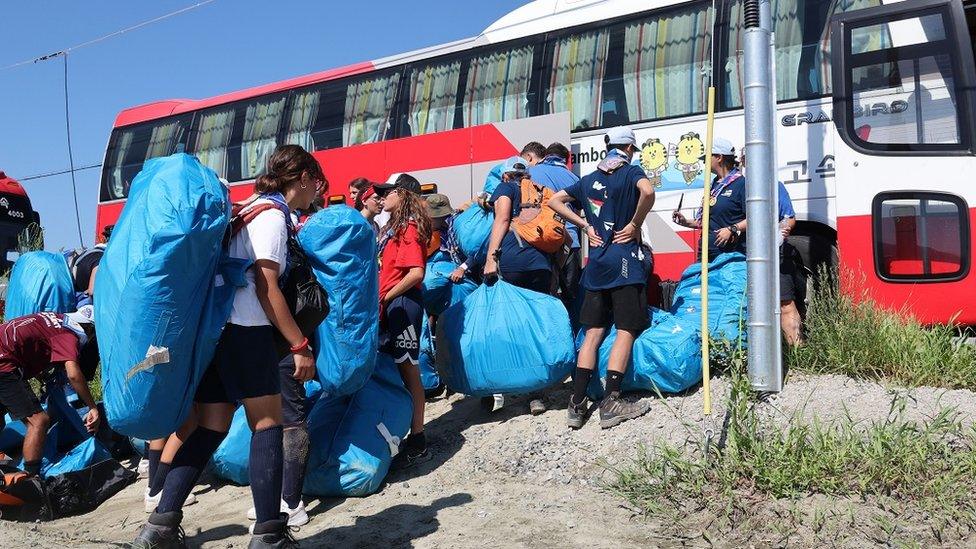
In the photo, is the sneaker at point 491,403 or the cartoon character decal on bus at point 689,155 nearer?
the sneaker at point 491,403

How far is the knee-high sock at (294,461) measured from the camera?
176 inches

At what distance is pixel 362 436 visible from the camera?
509 centimetres

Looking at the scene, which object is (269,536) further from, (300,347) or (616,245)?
(616,245)

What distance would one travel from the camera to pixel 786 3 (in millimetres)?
7766

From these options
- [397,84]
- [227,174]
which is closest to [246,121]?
[227,174]

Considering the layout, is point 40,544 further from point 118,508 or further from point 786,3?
point 786,3

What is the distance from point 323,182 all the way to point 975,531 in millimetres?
3295

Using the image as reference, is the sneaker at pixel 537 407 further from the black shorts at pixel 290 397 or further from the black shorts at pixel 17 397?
the black shorts at pixel 17 397

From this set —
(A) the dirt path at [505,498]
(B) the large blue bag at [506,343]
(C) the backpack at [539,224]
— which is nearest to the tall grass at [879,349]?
(A) the dirt path at [505,498]

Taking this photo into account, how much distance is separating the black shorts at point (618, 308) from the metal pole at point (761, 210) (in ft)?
2.36

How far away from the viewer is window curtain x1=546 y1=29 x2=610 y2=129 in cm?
901

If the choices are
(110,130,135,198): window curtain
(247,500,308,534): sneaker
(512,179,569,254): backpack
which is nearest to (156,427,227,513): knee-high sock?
(247,500,308,534): sneaker

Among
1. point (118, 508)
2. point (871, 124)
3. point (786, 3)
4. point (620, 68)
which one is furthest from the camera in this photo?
point (620, 68)

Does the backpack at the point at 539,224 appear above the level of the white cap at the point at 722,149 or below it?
below
